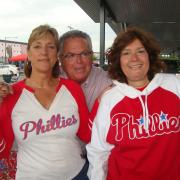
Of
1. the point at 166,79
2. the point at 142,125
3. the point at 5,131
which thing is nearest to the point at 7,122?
the point at 5,131

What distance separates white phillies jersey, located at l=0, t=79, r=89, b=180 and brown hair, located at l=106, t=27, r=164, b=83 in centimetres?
46

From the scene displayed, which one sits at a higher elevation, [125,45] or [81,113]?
[125,45]

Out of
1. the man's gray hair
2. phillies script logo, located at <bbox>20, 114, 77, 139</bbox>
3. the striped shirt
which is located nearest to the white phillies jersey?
phillies script logo, located at <bbox>20, 114, 77, 139</bbox>

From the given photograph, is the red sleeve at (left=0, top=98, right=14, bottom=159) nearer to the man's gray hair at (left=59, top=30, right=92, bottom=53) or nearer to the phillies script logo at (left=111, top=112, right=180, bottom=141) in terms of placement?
the phillies script logo at (left=111, top=112, right=180, bottom=141)

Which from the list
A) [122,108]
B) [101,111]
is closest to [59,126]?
[101,111]

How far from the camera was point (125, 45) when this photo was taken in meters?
2.44

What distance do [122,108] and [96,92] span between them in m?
0.79

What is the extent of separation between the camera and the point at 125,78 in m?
2.56

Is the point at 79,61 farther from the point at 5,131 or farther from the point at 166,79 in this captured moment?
the point at 5,131

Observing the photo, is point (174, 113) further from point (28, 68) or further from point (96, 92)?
point (28, 68)

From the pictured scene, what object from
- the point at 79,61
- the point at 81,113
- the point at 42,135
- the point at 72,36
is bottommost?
the point at 42,135

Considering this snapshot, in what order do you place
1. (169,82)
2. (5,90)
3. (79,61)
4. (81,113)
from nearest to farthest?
(5,90), (169,82), (81,113), (79,61)

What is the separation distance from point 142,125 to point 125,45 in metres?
0.60

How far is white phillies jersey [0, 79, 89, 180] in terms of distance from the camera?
7.54 feet
